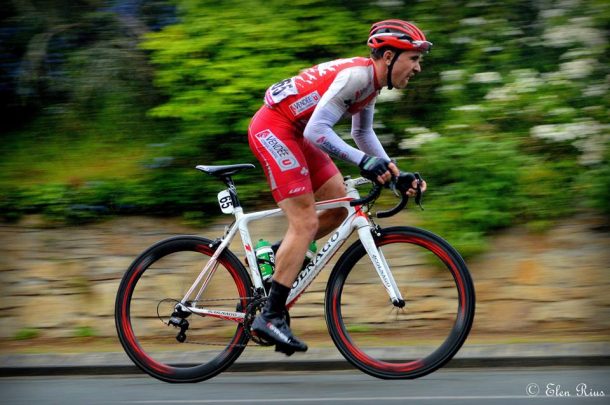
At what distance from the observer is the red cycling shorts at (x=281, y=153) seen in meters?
5.75

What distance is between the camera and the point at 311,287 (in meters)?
7.96

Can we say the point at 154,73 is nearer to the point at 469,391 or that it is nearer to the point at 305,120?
the point at 305,120

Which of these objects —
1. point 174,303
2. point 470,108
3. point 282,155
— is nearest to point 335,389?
point 174,303

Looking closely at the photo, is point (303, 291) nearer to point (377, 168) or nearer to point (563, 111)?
point (377, 168)

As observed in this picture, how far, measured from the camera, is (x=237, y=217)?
6102mm

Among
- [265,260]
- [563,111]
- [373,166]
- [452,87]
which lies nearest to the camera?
[373,166]

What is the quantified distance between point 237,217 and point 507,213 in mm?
2668

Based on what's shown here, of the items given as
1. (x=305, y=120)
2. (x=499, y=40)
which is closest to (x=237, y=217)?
(x=305, y=120)

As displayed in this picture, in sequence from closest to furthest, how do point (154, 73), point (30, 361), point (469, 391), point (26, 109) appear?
point (469, 391) → point (30, 361) → point (154, 73) → point (26, 109)

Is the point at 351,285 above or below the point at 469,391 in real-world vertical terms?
above

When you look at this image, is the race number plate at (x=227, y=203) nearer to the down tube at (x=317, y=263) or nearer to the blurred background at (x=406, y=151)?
the down tube at (x=317, y=263)

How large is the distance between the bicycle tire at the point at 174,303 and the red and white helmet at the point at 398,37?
1567mm

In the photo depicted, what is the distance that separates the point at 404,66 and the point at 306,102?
585 millimetres

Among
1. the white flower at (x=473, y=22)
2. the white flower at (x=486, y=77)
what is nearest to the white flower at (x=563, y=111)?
the white flower at (x=486, y=77)
